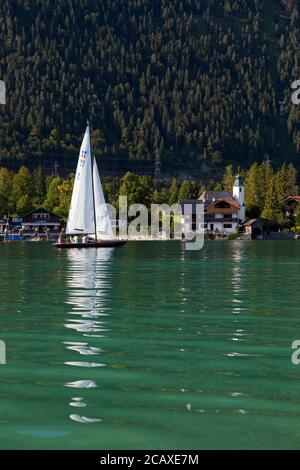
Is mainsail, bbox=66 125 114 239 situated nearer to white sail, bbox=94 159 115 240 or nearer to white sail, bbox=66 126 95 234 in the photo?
white sail, bbox=66 126 95 234

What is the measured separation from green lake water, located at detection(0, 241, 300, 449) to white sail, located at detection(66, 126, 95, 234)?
265ft

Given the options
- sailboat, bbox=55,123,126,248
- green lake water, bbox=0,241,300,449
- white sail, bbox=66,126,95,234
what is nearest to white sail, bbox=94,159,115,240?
sailboat, bbox=55,123,126,248

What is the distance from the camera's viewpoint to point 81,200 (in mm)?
118125

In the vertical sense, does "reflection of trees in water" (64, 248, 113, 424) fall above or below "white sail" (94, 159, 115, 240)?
below

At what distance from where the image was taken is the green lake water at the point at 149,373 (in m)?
13.5

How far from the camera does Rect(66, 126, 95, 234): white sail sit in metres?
118

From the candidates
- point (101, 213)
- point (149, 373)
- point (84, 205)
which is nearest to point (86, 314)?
point (149, 373)

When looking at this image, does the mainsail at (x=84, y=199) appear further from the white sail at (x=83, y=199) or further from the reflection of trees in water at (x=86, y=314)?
the reflection of trees in water at (x=86, y=314)

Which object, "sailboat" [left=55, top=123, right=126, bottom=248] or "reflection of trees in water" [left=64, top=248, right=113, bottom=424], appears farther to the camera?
"sailboat" [left=55, top=123, right=126, bottom=248]

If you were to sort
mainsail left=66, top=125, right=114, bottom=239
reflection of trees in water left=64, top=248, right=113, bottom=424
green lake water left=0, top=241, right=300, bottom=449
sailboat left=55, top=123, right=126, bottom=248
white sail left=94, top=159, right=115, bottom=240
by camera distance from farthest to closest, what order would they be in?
white sail left=94, top=159, right=115, bottom=240, sailboat left=55, top=123, right=126, bottom=248, mainsail left=66, top=125, right=114, bottom=239, reflection of trees in water left=64, top=248, right=113, bottom=424, green lake water left=0, top=241, right=300, bottom=449

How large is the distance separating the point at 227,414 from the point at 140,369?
4.54 m

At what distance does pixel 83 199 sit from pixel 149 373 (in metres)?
100
